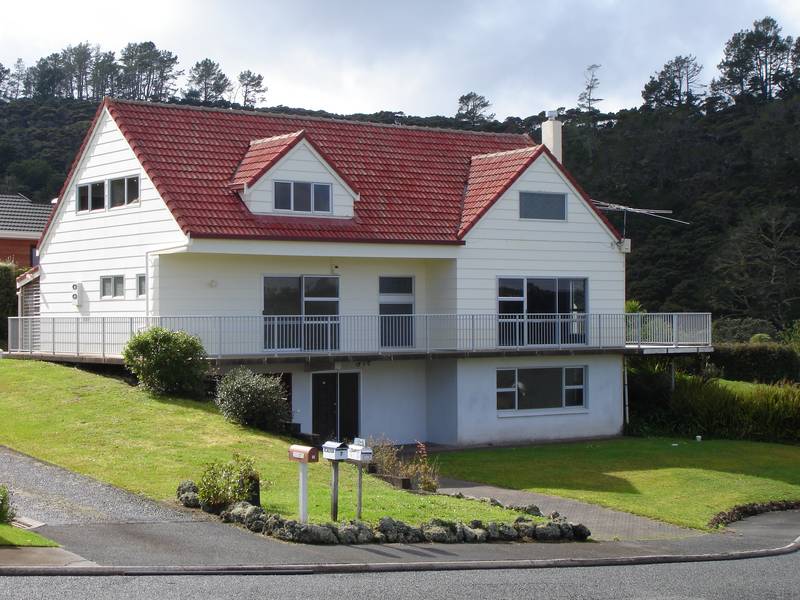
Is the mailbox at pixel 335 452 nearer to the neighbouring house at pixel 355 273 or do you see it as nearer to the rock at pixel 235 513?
the rock at pixel 235 513

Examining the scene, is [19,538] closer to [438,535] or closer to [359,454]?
[359,454]

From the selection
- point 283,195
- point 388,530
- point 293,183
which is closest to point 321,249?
point 283,195

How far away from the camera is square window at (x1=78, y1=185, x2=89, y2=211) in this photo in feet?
111

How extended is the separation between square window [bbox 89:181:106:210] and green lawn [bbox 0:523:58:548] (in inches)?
756

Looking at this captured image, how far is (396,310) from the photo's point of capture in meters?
34.1

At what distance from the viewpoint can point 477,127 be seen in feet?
283

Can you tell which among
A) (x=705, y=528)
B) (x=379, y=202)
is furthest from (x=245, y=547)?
(x=379, y=202)

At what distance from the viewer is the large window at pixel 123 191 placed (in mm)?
32062

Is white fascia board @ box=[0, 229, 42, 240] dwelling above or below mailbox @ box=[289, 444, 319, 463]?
above

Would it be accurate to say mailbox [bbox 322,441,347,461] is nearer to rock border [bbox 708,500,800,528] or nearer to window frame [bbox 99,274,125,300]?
rock border [bbox 708,500,800,528]

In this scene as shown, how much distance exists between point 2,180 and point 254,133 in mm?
42244

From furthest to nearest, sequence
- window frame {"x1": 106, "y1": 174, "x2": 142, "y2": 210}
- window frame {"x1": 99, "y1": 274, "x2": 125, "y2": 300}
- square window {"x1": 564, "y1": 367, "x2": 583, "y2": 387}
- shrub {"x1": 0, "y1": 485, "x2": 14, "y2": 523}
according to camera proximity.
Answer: square window {"x1": 564, "y1": 367, "x2": 583, "y2": 387} < window frame {"x1": 99, "y1": 274, "x2": 125, "y2": 300} < window frame {"x1": 106, "y1": 174, "x2": 142, "y2": 210} < shrub {"x1": 0, "y1": 485, "x2": 14, "y2": 523}

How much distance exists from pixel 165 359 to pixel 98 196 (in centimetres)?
804

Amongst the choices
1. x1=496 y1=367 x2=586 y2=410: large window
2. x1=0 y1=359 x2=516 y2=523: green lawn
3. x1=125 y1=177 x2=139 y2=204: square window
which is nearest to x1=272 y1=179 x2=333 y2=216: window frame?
x1=125 y1=177 x2=139 y2=204: square window
